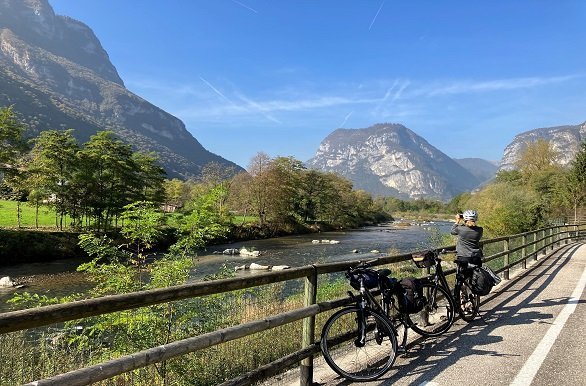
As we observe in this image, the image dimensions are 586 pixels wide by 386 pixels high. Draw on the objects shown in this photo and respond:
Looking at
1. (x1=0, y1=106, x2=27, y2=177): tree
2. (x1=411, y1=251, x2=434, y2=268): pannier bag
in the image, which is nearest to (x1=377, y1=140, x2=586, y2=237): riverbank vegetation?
(x1=411, y1=251, x2=434, y2=268): pannier bag

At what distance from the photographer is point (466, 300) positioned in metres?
7.51

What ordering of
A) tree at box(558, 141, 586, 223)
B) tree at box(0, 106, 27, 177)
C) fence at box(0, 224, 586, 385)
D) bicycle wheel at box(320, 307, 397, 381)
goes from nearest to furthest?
fence at box(0, 224, 586, 385), bicycle wheel at box(320, 307, 397, 381), tree at box(0, 106, 27, 177), tree at box(558, 141, 586, 223)

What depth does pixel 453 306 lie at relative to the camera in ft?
22.8

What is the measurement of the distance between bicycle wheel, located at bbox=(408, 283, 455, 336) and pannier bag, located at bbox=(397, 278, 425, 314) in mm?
587

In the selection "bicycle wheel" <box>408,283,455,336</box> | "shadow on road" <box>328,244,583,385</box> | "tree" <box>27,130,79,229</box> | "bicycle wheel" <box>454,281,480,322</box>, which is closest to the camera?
"shadow on road" <box>328,244,583,385</box>

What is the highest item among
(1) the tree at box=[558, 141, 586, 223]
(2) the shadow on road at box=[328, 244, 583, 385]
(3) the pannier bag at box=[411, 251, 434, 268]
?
(1) the tree at box=[558, 141, 586, 223]

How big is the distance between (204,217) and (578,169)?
51835 millimetres

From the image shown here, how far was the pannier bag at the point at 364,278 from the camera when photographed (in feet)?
16.6

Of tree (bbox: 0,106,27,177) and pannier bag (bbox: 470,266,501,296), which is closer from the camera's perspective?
pannier bag (bbox: 470,266,501,296)

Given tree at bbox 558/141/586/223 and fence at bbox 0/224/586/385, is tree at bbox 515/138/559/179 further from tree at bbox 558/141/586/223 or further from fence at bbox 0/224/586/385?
fence at bbox 0/224/586/385

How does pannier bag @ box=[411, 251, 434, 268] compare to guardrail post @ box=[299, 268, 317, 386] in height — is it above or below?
above

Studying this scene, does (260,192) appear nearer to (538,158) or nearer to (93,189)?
(93,189)

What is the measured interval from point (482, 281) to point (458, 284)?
1.43 ft

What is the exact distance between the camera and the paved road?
4875mm
